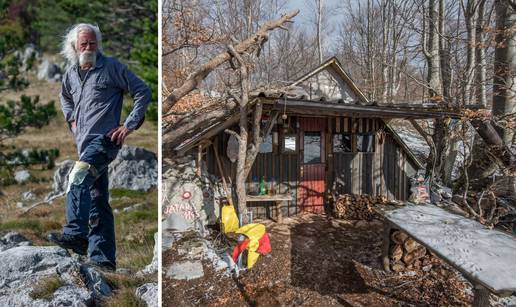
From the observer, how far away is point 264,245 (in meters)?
1.60

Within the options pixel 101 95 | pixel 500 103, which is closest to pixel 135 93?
Answer: pixel 101 95

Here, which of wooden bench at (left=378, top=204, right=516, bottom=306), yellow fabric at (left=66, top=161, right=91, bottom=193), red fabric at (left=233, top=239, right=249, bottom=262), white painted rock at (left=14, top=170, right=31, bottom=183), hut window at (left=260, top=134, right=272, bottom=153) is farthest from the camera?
white painted rock at (left=14, top=170, right=31, bottom=183)

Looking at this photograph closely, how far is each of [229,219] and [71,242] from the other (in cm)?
73

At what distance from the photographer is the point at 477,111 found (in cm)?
154

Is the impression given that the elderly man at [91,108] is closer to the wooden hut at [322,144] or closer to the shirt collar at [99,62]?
the shirt collar at [99,62]

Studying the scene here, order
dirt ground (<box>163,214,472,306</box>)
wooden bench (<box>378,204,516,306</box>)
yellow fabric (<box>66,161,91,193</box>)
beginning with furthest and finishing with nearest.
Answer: dirt ground (<box>163,214,472,306</box>) < wooden bench (<box>378,204,516,306</box>) < yellow fabric (<box>66,161,91,193</box>)

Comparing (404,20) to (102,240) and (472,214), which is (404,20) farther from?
(102,240)

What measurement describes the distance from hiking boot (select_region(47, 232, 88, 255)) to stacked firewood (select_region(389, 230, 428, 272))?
1.22 m

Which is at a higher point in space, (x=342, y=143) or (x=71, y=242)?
(x=342, y=143)

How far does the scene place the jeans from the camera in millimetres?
1049

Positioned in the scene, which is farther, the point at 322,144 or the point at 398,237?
the point at 322,144

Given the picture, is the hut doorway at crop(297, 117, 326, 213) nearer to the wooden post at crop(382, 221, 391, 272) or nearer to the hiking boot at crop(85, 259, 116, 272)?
the wooden post at crop(382, 221, 391, 272)

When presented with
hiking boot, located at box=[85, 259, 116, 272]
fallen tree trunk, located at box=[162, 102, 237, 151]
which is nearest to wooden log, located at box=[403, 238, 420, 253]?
fallen tree trunk, located at box=[162, 102, 237, 151]

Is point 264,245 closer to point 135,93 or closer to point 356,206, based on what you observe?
point 356,206
